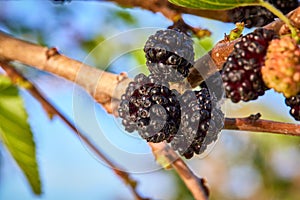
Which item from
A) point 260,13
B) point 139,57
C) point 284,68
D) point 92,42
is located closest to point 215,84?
point 284,68

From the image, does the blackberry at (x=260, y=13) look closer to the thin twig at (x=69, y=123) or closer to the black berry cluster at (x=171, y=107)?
the black berry cluster at (x=171, y=107)

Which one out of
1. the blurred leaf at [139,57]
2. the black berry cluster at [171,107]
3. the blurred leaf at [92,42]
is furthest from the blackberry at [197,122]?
the blurred leaf at [92,42]

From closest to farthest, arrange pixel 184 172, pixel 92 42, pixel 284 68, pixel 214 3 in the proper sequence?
pixel 284 68 < pixel 214 3 < pixel 184 172 < pixel 92 42

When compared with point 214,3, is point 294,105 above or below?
below

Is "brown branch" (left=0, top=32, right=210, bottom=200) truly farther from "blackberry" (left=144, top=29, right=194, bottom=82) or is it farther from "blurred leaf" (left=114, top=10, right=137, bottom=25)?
"blurred leaf" (left=114, top=10, right=137, bottom=25)

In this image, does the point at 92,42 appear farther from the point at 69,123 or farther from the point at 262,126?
the point at 262,126

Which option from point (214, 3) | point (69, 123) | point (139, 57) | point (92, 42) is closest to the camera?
point (214, 3)

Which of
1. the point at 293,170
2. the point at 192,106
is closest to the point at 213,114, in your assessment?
the point at 192,106
